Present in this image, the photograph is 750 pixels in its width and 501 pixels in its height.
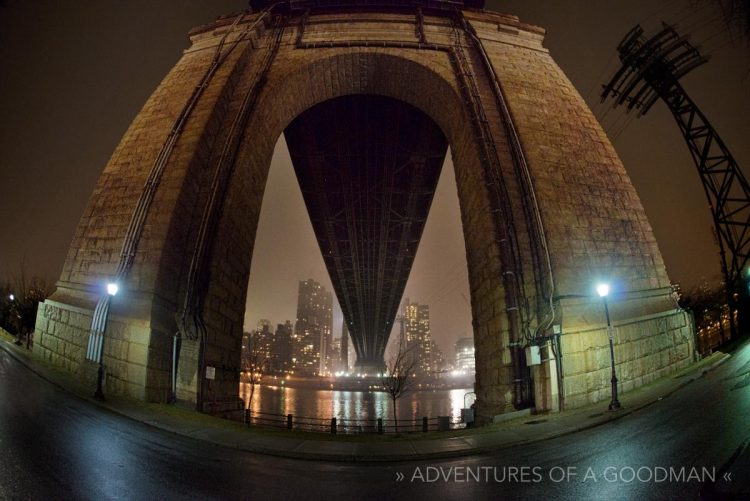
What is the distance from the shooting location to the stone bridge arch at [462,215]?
32.4 feet

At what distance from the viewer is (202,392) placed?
1023 cm

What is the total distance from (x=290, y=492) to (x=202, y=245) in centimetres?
823

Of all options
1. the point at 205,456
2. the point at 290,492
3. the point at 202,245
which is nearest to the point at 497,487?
the point at 290,492

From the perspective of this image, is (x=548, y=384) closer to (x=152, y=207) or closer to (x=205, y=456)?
(x=205, y=456)

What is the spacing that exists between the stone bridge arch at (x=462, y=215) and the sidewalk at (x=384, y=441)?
616 mm

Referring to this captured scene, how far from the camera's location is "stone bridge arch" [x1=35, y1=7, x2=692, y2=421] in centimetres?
988

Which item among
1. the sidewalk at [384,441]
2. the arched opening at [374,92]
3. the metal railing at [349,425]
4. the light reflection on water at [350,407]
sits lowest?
the light reflection on water at [350,407]

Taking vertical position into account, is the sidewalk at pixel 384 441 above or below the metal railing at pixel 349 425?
above

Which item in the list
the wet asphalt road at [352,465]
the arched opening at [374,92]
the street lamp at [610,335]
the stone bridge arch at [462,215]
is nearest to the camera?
the wet asphalt road at [352,465]

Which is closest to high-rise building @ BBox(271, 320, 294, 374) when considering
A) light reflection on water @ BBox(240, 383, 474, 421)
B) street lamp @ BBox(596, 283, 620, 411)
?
light reflection on water @ BBox(240, 383, 474, 421)

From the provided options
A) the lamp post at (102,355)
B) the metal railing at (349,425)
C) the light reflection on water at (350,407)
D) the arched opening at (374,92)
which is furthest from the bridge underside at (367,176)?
the light reflection on water at (350,407)

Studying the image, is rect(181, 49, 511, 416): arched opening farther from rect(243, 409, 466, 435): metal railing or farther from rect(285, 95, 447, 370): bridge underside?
rect(285, 95, 447, 370): bridge underside

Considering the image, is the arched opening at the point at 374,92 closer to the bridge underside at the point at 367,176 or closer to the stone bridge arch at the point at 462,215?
the stone bridge arch at the point at 462,215

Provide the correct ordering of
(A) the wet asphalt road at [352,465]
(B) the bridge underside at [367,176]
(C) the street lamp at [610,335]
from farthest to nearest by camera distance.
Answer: (B) the bridge underside at [367,176] < (C) the street lamp at [610,335] < (A) the wet asphalt road at [352,465]
